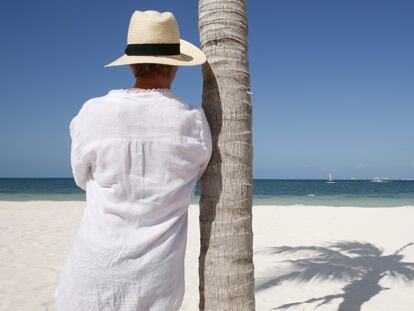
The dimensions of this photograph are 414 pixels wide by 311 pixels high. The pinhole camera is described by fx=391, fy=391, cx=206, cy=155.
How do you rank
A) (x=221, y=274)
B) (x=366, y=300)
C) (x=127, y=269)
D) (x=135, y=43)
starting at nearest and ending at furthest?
(x=127, y=269), (x=135, y=43), (x=221, y=274), (x=366, y=300)

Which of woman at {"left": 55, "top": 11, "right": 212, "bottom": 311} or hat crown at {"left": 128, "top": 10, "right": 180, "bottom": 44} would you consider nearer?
woman at {"left": 55, "top": 11, "right": 212, "bottom": 311}

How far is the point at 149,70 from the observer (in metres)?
1.55

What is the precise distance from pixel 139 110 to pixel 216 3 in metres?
0.73

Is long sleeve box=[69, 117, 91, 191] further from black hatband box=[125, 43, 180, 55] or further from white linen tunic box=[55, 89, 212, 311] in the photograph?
black hatband box=[125, 43, 180, 55]

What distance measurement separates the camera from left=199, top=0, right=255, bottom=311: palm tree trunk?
174 cm

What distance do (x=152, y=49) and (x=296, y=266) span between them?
4.84m

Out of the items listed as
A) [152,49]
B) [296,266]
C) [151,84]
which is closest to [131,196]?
[151,84]

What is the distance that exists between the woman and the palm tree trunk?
0.88 feet

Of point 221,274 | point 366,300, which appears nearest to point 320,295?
point 366,300

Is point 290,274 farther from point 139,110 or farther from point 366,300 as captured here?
point 139,110

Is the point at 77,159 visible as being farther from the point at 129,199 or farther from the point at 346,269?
the point at 346,269

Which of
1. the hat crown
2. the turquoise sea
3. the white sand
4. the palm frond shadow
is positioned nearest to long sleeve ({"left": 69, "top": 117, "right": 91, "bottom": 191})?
the hat crown

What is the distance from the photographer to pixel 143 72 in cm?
156

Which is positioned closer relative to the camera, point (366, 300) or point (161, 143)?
point (161, 143)
